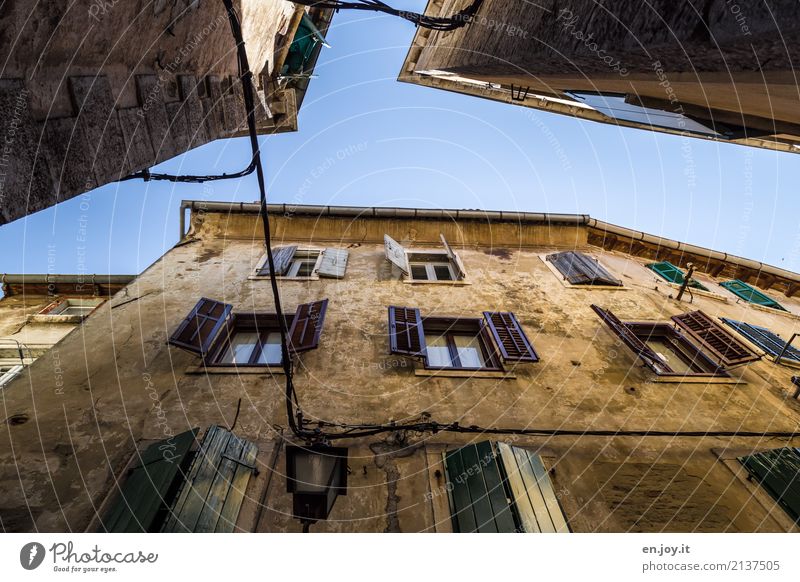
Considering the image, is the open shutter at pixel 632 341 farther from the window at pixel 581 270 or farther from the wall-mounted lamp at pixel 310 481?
the wall-mounted lamp at pixel 310 481

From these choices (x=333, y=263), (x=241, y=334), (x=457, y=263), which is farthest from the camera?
(x=457, y=263)

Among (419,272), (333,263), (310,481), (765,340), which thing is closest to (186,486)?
(310,481)

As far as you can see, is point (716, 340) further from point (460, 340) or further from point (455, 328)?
point (455, 328)

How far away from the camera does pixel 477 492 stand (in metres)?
4.00

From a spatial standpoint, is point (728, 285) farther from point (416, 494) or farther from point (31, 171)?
point (31, 171)

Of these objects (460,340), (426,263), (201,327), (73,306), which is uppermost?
(426,263)

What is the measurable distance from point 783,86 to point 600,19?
137 centimetres

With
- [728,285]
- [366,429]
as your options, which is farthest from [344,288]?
[728,285]

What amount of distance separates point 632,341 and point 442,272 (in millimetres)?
5047

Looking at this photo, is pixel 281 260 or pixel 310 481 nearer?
pixel 310 481

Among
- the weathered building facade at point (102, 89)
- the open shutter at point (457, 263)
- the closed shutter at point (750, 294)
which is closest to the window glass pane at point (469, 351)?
the open shutter at point (457, 263)

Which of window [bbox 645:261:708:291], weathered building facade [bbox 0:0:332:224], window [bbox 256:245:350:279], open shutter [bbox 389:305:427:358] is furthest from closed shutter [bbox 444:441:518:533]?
window [bbox 645:261:708:291]

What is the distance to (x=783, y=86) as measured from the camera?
235cm
